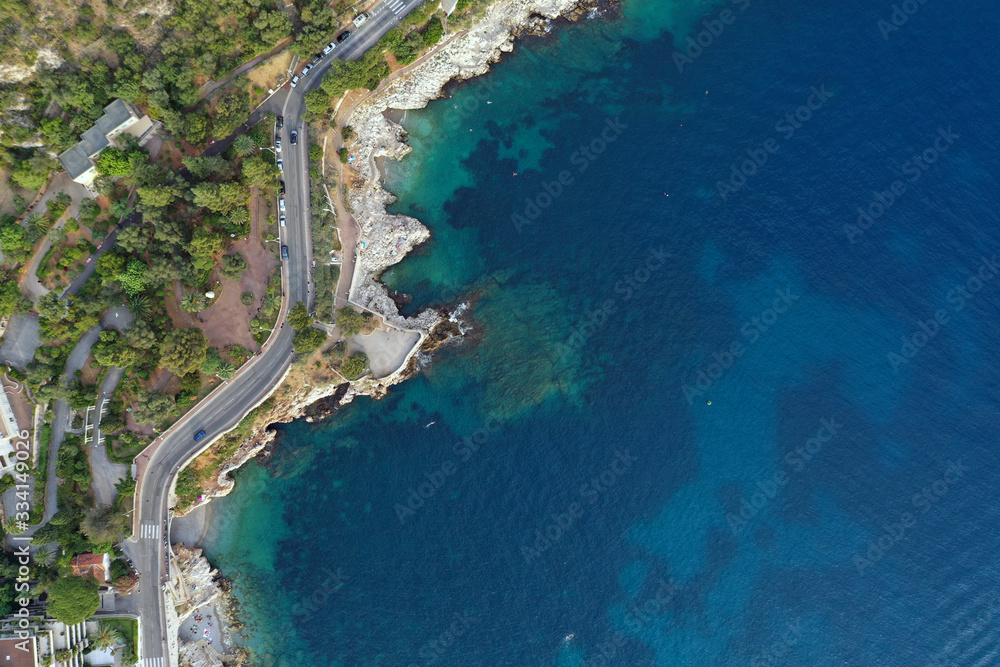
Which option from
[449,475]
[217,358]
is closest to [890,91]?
[449,475]

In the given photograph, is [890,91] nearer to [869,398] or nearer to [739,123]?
[739,123]

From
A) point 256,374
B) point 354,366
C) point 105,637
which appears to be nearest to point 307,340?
point 354,366

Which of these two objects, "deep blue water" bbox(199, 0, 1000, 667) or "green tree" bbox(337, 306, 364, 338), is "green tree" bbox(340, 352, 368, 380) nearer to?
"green tree" bbox(337, 306, 364, 338)

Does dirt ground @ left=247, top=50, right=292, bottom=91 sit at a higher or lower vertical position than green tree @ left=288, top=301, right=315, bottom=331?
higher

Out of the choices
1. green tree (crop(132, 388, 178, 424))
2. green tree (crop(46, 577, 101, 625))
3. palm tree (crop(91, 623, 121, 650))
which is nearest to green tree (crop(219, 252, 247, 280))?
green tree (crop(132, 388, 178, 424))

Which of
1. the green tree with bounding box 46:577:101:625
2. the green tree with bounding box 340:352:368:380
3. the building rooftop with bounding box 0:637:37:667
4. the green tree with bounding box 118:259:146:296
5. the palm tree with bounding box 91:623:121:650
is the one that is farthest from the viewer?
the green tree with bounding box 340:352:368:380
